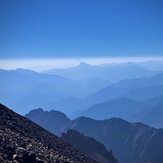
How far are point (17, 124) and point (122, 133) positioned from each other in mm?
161685

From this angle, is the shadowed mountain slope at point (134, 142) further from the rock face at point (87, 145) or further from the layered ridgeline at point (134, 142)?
the rock face at point (87, 145)

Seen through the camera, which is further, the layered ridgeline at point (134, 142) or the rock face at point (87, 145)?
the layered ridgeline at point (134, 142)

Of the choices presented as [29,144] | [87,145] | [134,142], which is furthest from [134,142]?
[29,144]

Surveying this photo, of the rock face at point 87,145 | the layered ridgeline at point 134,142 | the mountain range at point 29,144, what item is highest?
the layered ridgeline at point 134,142

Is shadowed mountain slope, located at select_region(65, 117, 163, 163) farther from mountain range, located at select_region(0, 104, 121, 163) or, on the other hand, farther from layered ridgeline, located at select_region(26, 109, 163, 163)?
mountain range, located at select_region(0, 104, 121, 163)

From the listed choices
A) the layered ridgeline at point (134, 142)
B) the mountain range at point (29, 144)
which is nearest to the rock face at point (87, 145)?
the mountain range at point (29, 144)

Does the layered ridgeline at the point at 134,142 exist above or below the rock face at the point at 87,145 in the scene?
above

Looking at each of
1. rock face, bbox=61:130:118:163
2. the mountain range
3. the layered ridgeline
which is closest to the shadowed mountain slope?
the layered ridgeline

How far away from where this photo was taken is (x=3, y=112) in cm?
3656

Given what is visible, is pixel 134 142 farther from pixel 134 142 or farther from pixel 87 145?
pixel 87 145

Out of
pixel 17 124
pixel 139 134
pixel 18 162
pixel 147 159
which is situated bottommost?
pixel 18 162

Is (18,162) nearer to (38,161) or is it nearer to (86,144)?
(38,161)

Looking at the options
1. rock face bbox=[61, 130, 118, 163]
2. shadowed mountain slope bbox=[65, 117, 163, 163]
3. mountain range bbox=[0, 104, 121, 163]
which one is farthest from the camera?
shadowed mountain slope bbox=[65, 117, 163, 163]

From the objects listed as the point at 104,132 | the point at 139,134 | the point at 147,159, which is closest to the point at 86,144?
the point at 147,159
